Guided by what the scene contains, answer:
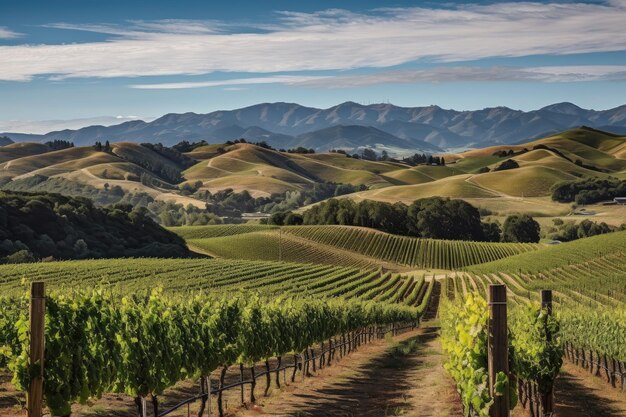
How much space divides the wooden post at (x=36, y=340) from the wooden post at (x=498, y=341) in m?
6.72

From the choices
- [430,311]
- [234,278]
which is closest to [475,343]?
[234,278]

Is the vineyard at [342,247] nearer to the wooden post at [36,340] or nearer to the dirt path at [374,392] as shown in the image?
the dirt path at [374,392]

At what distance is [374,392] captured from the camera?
28.9 m

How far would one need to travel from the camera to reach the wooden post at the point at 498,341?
10273 mm

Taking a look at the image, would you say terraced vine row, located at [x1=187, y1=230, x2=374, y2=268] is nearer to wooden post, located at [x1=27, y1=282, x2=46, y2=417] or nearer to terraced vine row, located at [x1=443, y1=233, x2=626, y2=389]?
terraced vine row, located at [x1=443, y1=233, x2=626, y2=389]

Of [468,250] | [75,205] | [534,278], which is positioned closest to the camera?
[534,278]

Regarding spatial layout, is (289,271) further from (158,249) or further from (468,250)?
(468,250)

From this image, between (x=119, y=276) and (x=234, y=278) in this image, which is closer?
(x=119, y=276)

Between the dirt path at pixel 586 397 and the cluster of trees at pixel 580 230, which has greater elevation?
the cluster of trees at pixel 580 230

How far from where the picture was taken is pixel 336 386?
30.8 metres

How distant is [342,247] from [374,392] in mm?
102893

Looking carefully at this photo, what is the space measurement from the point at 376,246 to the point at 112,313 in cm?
11718

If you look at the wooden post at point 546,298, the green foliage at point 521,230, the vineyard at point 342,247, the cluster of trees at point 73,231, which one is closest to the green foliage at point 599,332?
the wooden post at point 546,298

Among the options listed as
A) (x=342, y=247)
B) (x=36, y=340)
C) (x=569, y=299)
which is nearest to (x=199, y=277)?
(x=569, y=299)
